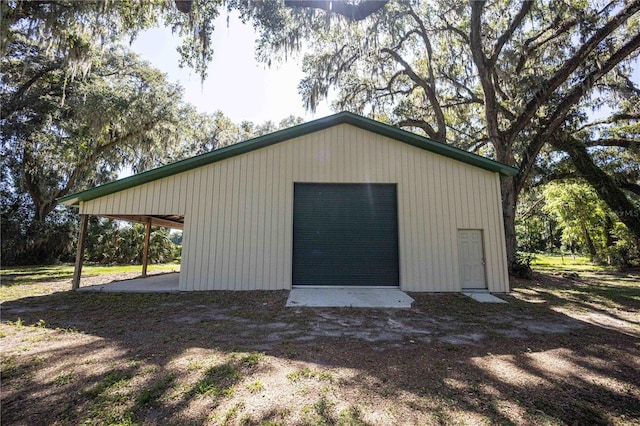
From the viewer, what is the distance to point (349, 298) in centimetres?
676

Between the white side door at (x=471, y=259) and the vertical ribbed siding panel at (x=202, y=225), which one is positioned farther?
the white side door at (x=471, y=259)

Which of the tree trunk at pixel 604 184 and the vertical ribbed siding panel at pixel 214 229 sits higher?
the tree trunk at pixel 604 184

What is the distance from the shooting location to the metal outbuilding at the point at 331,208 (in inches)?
304

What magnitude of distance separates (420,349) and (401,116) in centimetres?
1300

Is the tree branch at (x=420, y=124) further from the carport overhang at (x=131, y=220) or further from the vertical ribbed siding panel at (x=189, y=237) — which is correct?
the carport overhang at (x=131, y=220)

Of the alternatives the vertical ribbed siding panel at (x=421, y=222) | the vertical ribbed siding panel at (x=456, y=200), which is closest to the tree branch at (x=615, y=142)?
the vertical ribbed siding panel at (x=456, y=200)

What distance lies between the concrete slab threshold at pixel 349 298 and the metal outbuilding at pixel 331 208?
1.22ft

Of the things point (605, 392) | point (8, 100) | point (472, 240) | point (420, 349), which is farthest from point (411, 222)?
point (8, 100)

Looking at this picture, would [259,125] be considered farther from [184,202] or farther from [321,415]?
[321,415]

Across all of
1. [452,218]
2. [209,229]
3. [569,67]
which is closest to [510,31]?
Answer: [569,67]

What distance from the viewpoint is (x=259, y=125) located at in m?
26.8

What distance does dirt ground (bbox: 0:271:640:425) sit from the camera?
2.41 meters

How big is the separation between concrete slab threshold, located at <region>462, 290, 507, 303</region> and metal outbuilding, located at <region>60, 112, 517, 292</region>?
0.20 metres

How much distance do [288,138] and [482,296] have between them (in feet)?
21.8
